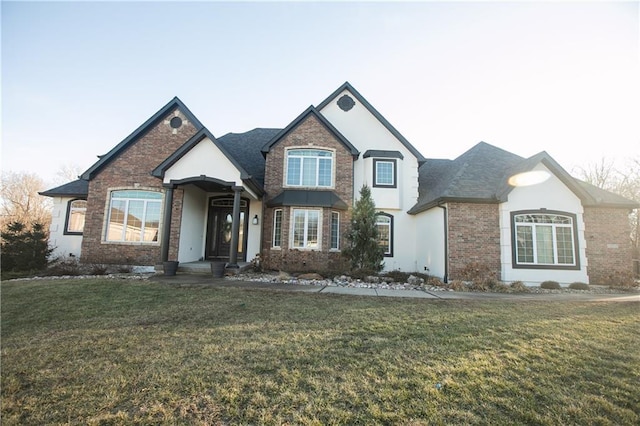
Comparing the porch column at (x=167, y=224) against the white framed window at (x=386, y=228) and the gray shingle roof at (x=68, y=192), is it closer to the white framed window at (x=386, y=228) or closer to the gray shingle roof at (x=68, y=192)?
the gray shingle roof at (x=68, y=192)

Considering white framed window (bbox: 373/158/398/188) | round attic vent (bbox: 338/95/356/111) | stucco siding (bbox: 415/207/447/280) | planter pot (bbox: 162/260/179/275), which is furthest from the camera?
round attic vent (bbox: 338/95/356/111)

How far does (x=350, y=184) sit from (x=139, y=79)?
9789mm

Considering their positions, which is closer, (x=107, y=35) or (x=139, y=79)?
(x=107, y=35)

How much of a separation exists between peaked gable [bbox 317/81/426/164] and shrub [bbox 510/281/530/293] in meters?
7.22

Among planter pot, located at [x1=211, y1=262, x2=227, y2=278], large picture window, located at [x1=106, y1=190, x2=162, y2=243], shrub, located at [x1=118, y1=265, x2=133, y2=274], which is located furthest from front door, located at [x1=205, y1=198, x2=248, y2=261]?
planter pot, located at [x1=211, y1=262, x2=227, y2=278]

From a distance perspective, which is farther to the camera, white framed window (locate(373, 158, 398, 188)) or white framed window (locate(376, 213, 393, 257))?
white framed window (locate(373, 158, 398, 188))

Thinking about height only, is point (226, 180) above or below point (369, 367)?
above

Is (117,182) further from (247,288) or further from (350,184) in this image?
(350,184)

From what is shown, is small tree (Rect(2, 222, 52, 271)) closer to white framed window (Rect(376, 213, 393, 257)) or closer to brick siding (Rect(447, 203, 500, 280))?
white framed window (Rect(376, 213, 393, 257))

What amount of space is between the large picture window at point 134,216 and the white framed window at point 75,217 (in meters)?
3.20

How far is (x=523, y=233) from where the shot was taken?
1099cm

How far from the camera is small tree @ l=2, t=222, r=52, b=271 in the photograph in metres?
11.1

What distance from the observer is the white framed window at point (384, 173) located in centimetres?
1461

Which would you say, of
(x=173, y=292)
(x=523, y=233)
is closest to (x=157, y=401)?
(x=173, y=292)
